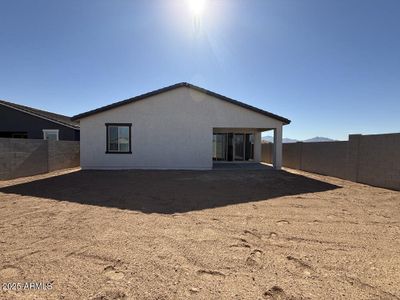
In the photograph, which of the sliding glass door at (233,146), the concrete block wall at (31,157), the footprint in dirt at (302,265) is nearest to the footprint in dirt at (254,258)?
the footprint in dirt at (302,265)

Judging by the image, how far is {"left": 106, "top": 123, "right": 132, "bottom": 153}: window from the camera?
14500 mm

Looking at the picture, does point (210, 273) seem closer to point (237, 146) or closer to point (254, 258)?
point (254, 258)

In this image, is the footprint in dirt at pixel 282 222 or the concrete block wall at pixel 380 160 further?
the concrete block wall at pixel 380 160

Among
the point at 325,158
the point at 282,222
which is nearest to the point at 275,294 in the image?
the point at 282,222

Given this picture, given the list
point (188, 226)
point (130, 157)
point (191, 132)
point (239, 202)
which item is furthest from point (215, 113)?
point (188, 226)

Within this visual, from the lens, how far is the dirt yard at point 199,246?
2.91 metres

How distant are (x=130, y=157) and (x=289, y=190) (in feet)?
29.6

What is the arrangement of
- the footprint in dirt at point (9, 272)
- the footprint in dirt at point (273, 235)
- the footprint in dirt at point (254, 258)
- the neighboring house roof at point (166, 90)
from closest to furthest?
A: the footprint in dirt at point (9, 272) → the footprint in dirt at point (254, 258) → the footprint in dirt at point (273, 235) → the neighboring house roof at point (166, 90)

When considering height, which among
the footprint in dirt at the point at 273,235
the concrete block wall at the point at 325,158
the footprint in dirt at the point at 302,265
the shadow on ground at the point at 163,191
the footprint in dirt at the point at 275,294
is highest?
the concrete block wall at the point at 325,158

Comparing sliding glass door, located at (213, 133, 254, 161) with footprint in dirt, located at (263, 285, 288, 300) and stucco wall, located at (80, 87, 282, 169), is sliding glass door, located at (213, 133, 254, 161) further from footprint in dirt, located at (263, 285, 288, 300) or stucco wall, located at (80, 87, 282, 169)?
footprint in dirt, located at (263, 285, 288, 300)

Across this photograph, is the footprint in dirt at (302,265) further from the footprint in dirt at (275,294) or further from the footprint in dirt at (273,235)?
the footprint in dirt at (273,235)

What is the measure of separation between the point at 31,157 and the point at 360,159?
15.0 m

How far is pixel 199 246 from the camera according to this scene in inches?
159

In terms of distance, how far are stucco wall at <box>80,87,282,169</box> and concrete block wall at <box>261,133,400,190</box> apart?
14.1 feet
